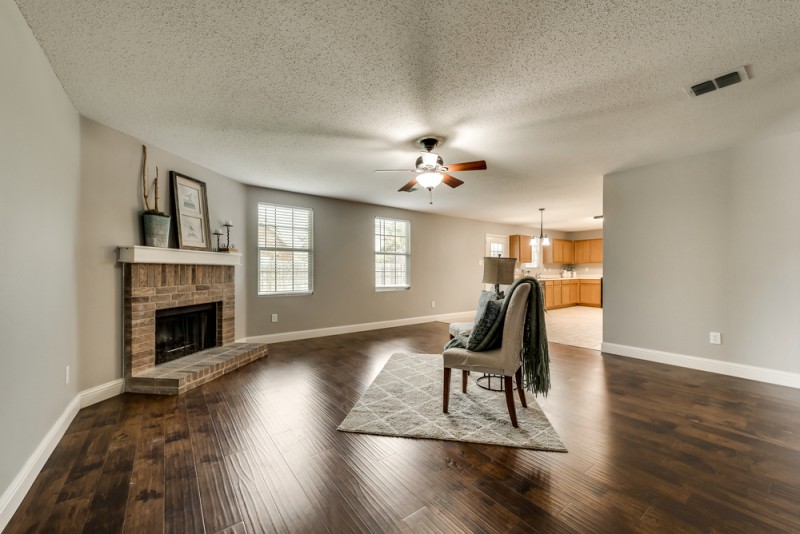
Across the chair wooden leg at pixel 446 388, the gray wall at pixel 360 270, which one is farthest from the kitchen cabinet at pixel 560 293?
the chair wooden leg at pixel 446 388

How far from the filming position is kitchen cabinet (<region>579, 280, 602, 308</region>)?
951 cm

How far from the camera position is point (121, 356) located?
118 inches

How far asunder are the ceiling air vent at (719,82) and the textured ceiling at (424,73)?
0.20 feet

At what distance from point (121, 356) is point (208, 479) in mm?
2064

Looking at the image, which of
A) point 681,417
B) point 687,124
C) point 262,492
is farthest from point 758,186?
point 262,492

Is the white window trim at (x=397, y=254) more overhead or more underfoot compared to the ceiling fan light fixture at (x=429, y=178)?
more underfoot

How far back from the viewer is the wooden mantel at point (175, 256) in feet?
9.66

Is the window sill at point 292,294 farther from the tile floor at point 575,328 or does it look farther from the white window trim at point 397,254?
the tile floor at point 575,328

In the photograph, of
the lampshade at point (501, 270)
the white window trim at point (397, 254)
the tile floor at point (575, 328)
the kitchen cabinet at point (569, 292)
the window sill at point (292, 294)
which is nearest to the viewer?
the lampshade at point (501, 270)

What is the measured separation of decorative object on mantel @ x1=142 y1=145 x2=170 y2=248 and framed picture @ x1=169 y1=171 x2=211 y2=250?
29 cm

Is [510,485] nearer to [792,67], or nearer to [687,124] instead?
[792,67]

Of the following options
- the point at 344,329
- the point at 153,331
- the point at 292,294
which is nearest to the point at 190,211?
the point at 153,331

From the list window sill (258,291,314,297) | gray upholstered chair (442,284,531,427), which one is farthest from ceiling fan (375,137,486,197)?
window sill (258,291,314,297)

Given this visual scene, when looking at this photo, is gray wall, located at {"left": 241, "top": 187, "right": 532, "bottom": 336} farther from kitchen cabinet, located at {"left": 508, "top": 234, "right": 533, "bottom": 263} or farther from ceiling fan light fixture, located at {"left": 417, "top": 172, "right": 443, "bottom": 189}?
ceiling fan light fixture, located at {"left": 417, "top": 172, "right": 443, "bottom": 189}
